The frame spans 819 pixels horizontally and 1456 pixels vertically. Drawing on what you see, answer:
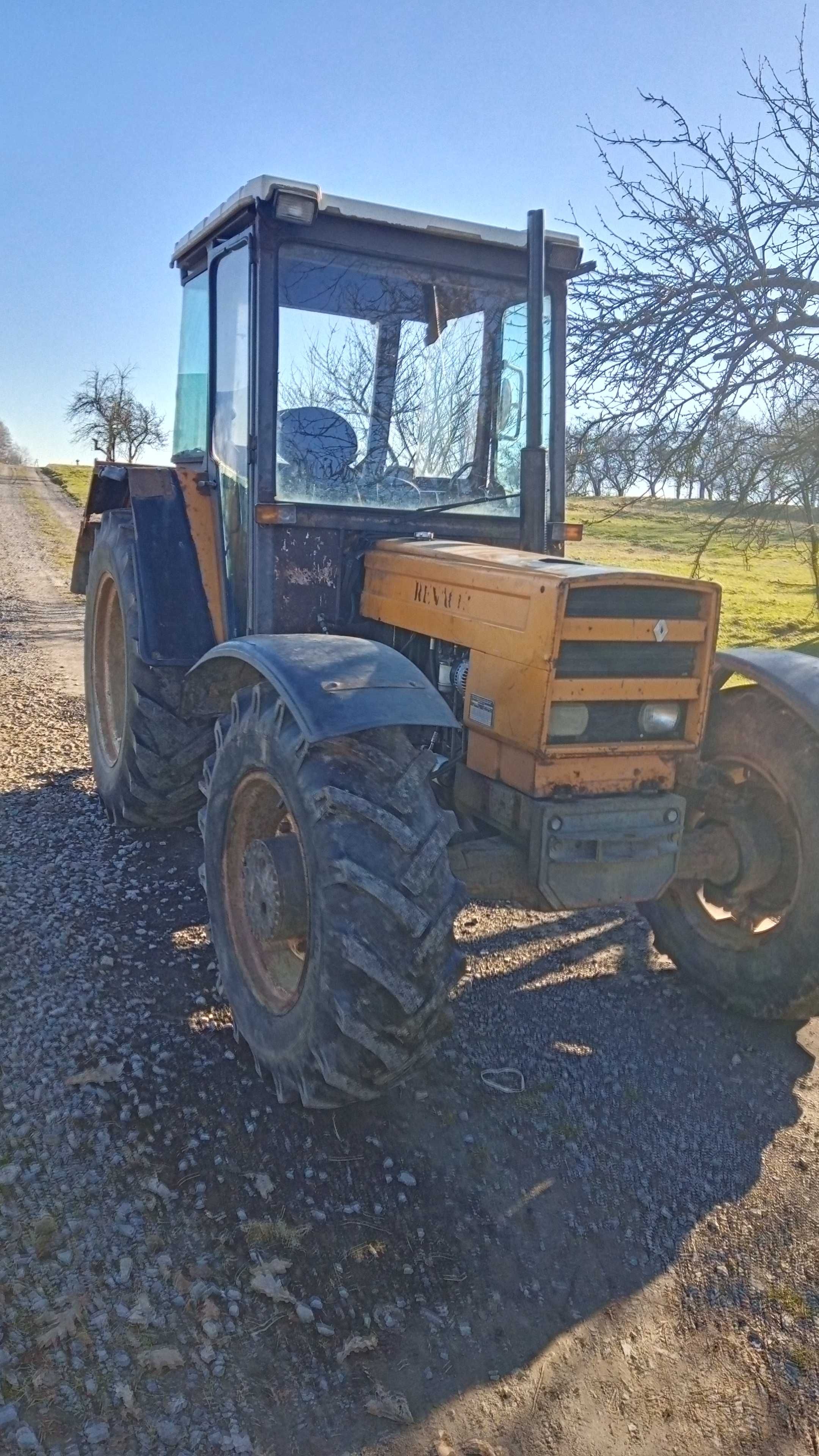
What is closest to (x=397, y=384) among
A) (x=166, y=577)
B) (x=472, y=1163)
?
(x=166, y=577)

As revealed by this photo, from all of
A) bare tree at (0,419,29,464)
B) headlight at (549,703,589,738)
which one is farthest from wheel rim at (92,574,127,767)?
bare tree at (0,419,29,464)

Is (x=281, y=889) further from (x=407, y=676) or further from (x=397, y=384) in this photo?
(x=397, y=384)

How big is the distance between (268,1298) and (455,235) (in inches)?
144

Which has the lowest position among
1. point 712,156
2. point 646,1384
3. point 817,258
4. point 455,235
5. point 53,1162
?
point 646,1384

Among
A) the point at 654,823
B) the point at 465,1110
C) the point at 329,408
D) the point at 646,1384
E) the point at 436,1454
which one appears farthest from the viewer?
the point at 329,408

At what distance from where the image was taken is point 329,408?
4059mm

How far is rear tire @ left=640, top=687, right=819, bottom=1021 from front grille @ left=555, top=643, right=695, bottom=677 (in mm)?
495

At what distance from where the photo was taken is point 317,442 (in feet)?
13.3

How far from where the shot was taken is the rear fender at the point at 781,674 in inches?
145

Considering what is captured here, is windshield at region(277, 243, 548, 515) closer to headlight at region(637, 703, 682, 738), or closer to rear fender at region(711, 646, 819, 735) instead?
rear fender at region(711, 646, 819, 735)

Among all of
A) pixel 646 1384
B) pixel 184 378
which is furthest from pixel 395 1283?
pixel 184 378

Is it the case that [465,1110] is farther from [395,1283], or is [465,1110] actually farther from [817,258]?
[817,258]

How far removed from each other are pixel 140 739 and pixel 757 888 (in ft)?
8.92

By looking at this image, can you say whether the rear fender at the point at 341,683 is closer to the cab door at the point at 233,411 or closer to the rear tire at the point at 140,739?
the cab door at the point at 233,411
